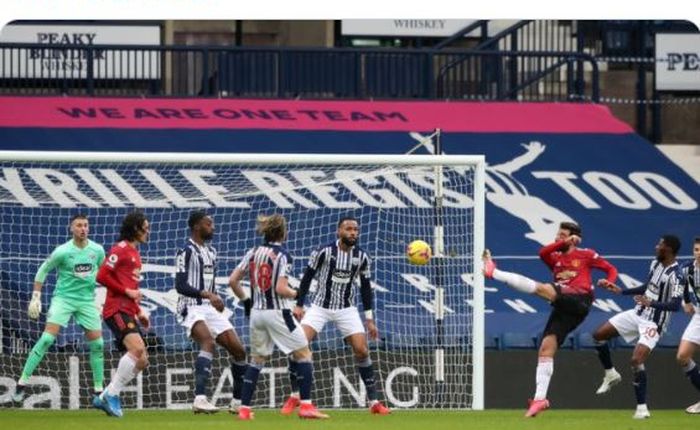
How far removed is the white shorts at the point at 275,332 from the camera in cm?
1446

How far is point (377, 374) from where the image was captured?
17.9 m

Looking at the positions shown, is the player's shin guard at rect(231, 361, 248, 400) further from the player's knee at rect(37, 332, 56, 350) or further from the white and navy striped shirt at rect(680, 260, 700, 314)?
the white and navy striped shirt at rect(680, 260, 700, 314)

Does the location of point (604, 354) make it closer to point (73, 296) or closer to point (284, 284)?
point (284, 284)

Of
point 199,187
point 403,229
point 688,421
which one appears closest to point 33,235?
point 199,187

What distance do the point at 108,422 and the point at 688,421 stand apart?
4922 mm

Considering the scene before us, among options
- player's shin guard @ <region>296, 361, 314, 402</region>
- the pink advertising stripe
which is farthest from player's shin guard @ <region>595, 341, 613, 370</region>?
the pink advertising stripe

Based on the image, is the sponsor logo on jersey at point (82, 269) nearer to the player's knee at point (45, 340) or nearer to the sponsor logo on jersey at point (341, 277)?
the player's knee at point (45, 340)

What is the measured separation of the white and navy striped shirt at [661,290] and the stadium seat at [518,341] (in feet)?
6.00

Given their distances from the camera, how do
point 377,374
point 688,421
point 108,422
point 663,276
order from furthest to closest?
point 377,374 → point 663,276 → point 688,421 → point 108,422

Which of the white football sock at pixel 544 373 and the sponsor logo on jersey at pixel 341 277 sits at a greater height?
the sponsor logo on jersey at pixel 341 277

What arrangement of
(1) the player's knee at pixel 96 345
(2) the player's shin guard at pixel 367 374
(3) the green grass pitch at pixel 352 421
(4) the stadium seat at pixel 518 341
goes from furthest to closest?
1. (4) the stadium seat at pixel 518 341
2. (2) the player's shin guard at pixel 367 374
3. (1) the player's knee at pixel 96 345
4. (3) the green grass pitch at pixel 352 421

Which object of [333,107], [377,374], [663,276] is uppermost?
[333,107]

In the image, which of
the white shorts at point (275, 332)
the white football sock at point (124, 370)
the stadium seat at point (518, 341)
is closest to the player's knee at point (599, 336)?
the stadium seat at point (518, 341)

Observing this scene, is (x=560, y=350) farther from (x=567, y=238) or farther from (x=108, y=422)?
(x=108, y=422)
